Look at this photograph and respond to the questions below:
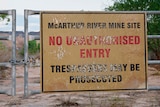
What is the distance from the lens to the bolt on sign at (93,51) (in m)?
4.81

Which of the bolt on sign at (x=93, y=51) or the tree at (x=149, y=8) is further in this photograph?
the tree at (x=149, y=8)

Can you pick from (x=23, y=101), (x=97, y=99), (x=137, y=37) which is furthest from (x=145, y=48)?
(x=23, y=101)

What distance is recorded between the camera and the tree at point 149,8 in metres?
15.8

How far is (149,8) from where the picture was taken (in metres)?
16.7

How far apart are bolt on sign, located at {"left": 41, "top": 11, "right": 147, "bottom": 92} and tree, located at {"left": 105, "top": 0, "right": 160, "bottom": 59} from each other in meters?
10.5

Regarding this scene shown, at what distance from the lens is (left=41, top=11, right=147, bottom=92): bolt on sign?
4809 mm

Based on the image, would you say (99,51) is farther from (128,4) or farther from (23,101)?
(128,4)

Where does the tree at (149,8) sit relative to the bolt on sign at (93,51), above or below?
above

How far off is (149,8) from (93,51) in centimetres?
1223

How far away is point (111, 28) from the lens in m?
4.91

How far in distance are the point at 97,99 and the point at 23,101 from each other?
1.06 m

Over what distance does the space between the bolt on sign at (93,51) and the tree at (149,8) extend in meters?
10.5

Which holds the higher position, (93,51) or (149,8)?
(149,8)

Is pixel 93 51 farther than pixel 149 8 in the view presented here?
No
